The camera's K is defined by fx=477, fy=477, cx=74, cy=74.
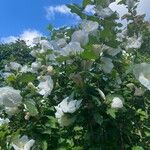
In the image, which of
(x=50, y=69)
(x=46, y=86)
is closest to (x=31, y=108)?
(x=46, y=86)

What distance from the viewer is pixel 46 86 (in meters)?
3.19

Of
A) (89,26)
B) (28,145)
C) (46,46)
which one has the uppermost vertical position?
(46,46)

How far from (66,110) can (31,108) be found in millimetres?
218

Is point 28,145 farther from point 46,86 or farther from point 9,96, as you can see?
point 46,86

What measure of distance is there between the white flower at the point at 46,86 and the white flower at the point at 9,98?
215 millimetres

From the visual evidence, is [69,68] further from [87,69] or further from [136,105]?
[136,105]

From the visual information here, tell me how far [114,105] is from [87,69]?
28 centimetres

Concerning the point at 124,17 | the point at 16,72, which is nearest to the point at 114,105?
the point at 16,72

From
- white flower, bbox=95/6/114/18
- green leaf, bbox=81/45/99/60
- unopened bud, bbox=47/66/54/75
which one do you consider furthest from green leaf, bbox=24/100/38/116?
white flower, bbox=95/6/114/18

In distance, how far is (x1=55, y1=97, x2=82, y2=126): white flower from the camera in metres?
2.93

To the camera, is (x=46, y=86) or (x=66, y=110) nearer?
(x=66, y=110)

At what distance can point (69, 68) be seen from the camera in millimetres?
2953

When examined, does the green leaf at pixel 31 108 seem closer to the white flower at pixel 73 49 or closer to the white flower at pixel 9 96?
the white flower at pixel 9 96

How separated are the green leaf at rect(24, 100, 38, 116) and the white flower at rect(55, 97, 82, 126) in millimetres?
135
